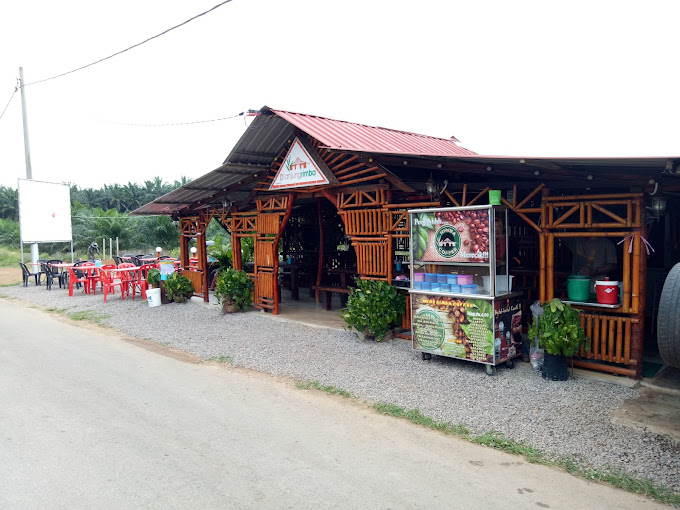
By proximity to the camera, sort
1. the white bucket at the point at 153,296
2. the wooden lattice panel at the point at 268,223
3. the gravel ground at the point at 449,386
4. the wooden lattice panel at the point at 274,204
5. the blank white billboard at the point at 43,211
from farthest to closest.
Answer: the blank white billboard at the point at 43,211, the white bucket at the point at 153,296, the wooden lattice panel at the point at 268,223, the wooden lattice panel at the point at 274,204, the gravel ground at the point at 449,386

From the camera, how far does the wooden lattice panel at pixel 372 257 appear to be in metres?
8.87

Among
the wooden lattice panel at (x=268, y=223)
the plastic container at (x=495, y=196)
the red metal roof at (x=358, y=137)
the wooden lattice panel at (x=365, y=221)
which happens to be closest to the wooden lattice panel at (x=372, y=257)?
the wooden lattice panel at (x=365, y=221)

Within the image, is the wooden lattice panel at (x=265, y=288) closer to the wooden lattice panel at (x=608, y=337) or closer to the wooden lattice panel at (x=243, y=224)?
the wooden lattice panel at (x=243, y=224)

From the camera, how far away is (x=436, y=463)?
4.34 metres

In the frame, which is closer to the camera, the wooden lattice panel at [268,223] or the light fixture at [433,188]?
the light fixture at [433,188]

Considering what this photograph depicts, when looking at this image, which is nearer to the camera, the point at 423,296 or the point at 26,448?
the point at 26,448

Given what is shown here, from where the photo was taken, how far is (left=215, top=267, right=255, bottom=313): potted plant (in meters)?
11.7

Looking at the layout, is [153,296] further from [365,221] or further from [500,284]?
[500,284]

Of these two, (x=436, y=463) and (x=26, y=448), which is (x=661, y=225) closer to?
(x=436, y=463)

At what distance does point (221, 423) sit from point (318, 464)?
4.84 feet

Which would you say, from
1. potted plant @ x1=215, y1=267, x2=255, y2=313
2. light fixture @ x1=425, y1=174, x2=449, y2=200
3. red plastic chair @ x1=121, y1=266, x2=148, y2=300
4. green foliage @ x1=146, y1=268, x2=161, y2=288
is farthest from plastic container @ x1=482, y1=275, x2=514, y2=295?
red plastic chair @ x1=121, y1=266, x2=148, y2=300

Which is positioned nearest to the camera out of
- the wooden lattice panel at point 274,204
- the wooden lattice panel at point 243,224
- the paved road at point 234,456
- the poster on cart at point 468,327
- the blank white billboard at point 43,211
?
the paved road at point 234,456

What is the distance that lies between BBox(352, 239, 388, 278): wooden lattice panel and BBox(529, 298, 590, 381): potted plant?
124 inches

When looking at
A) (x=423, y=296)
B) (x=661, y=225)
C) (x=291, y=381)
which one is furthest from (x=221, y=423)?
(x=661, y=225)
